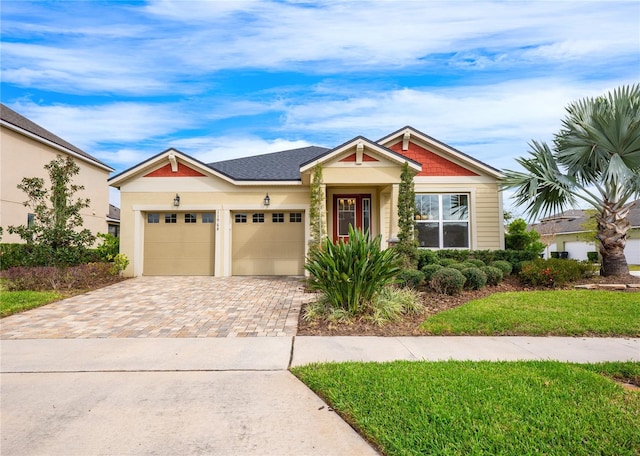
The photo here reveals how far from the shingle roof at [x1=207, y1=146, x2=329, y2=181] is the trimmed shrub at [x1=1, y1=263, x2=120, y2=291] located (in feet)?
17.4

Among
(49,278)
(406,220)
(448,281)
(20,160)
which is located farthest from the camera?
(20,160)

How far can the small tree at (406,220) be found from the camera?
10.7 meters

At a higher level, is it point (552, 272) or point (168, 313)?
point (552, 272)

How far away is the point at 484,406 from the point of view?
2.95m

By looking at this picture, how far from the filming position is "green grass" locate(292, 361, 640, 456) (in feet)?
8.09

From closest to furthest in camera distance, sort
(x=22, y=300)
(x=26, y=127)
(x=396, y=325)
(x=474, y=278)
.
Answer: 1. (x=396, y=325)
2. (x=22, y=300)
3. (x=474, y=278)
4. (x=26, y=127)

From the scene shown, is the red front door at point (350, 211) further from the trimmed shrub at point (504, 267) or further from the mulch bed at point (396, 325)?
the mulch bed at point (396, 325)

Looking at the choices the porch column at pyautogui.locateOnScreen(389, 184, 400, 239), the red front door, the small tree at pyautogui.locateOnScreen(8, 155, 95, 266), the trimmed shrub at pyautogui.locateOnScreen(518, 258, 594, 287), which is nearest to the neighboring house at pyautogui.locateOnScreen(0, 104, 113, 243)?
the small tree at pyautogui.locateOnScreen(8, 155, 95, 266)

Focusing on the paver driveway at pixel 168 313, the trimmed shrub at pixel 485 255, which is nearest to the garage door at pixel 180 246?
the paver driveway at pixel 168 313

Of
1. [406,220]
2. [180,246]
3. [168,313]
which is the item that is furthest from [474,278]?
[180,246]

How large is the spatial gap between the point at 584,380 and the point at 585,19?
7.80 meters

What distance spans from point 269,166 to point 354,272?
368 inches

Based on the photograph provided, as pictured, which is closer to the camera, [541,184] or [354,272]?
[354,272]

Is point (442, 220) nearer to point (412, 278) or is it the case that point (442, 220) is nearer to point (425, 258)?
point (425, 258)
